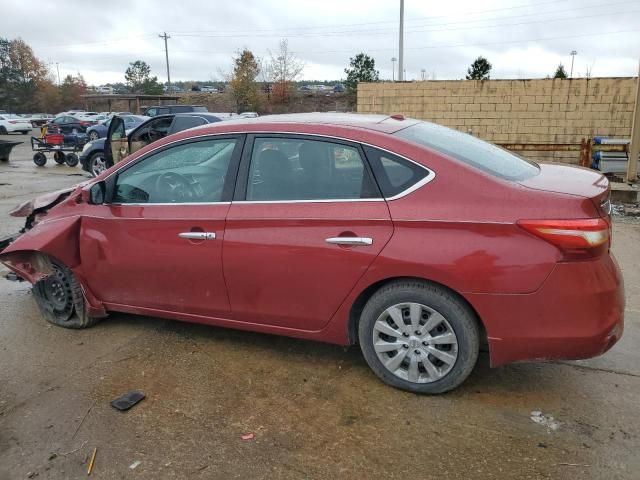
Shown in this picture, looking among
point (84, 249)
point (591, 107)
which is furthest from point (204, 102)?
point (84, 249)

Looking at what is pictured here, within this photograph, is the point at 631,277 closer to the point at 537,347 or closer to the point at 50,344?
the point at 537,347

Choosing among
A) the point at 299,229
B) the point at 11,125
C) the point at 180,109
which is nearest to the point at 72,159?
the point at 180,109

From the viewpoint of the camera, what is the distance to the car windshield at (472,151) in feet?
10.3

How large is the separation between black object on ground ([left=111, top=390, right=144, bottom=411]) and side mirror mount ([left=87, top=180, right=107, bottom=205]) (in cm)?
144

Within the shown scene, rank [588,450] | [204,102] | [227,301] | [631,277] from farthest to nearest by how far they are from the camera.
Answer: [204,102] < [631,277] < [227,301] < [588,450]

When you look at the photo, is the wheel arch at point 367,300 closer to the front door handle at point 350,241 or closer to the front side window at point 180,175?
the front door handle at point 350,241

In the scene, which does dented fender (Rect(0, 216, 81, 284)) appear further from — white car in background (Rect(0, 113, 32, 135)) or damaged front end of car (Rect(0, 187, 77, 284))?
white car in background (Rect(0, 113, 32, 135))

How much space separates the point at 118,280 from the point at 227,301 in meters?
0.94

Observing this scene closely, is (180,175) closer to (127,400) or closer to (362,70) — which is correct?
(127,400)

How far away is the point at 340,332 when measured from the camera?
333cm

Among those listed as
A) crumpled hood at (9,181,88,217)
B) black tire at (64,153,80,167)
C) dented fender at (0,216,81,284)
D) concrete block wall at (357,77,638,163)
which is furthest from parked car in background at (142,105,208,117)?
dented fender at (0,216,81,284)

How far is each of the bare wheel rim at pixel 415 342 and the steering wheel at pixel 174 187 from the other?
1563 millimetres

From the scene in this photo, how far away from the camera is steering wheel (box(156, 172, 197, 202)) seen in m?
3.67

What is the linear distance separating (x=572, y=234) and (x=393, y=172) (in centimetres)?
100
